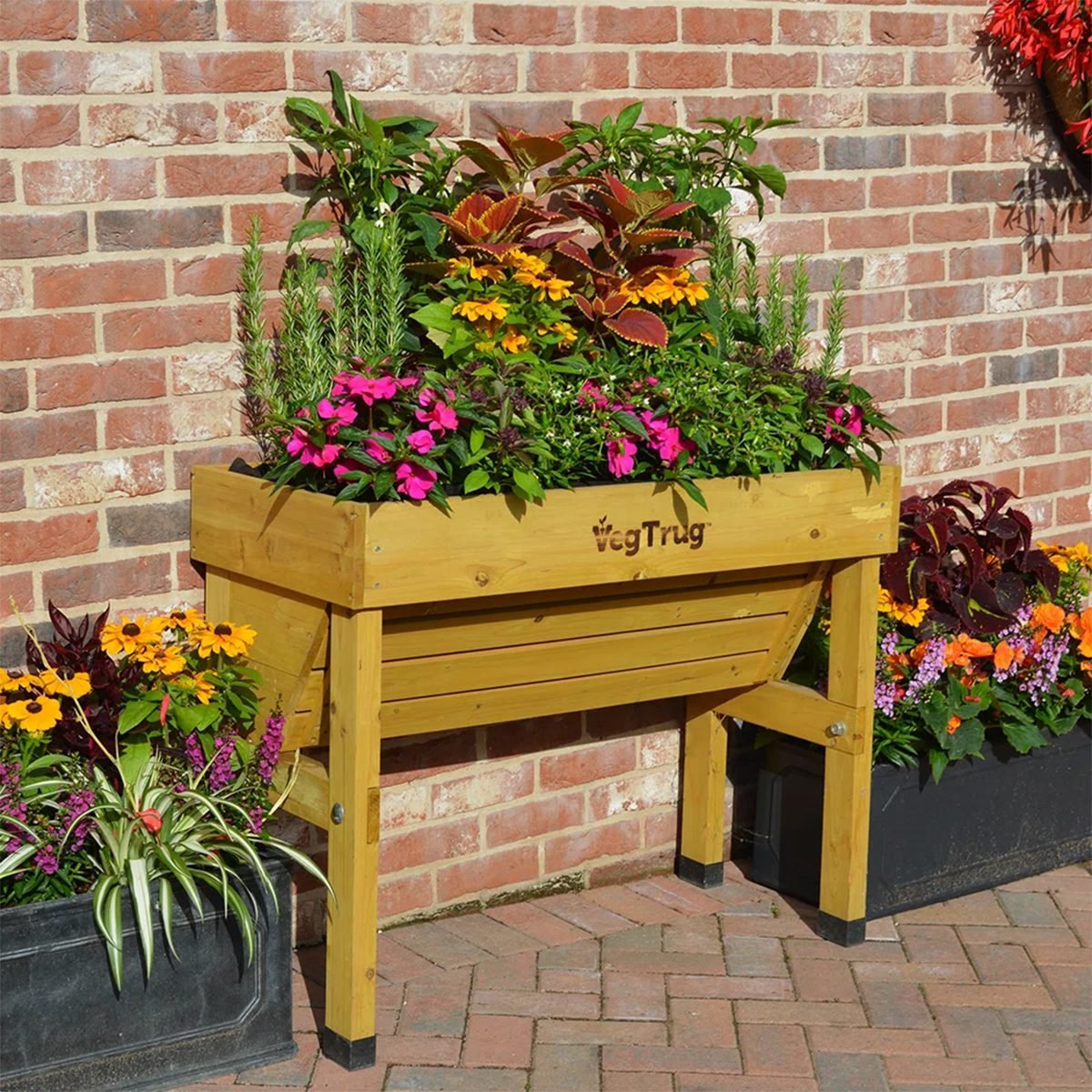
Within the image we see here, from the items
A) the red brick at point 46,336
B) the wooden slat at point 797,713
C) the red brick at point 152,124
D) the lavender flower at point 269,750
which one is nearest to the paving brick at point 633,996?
the wooden slat at point 797,713

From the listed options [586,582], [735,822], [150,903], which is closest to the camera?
[150,903]

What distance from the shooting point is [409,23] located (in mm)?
3727

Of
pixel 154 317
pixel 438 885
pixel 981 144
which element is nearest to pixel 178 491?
pixel 154 317

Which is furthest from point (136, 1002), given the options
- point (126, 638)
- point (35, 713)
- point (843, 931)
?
point (843, 931)

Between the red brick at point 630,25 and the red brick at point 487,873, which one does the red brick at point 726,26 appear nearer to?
the red brick at point 630,25

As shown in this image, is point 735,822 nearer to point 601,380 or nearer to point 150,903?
point 601,380

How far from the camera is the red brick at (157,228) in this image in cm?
341

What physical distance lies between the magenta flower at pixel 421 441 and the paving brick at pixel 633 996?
4.11ft

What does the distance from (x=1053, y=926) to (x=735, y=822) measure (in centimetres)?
84

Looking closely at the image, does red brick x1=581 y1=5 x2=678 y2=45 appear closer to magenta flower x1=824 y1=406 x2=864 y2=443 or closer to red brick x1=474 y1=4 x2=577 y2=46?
red brick x1=474 y1=4 x2=577 y2=46

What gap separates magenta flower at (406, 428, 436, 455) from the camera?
10.4 feet

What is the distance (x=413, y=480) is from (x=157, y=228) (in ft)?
2.56

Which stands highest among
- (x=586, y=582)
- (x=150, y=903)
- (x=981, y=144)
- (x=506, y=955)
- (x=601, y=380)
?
(x=981, y=144)

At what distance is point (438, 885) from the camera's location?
13.5 feet
